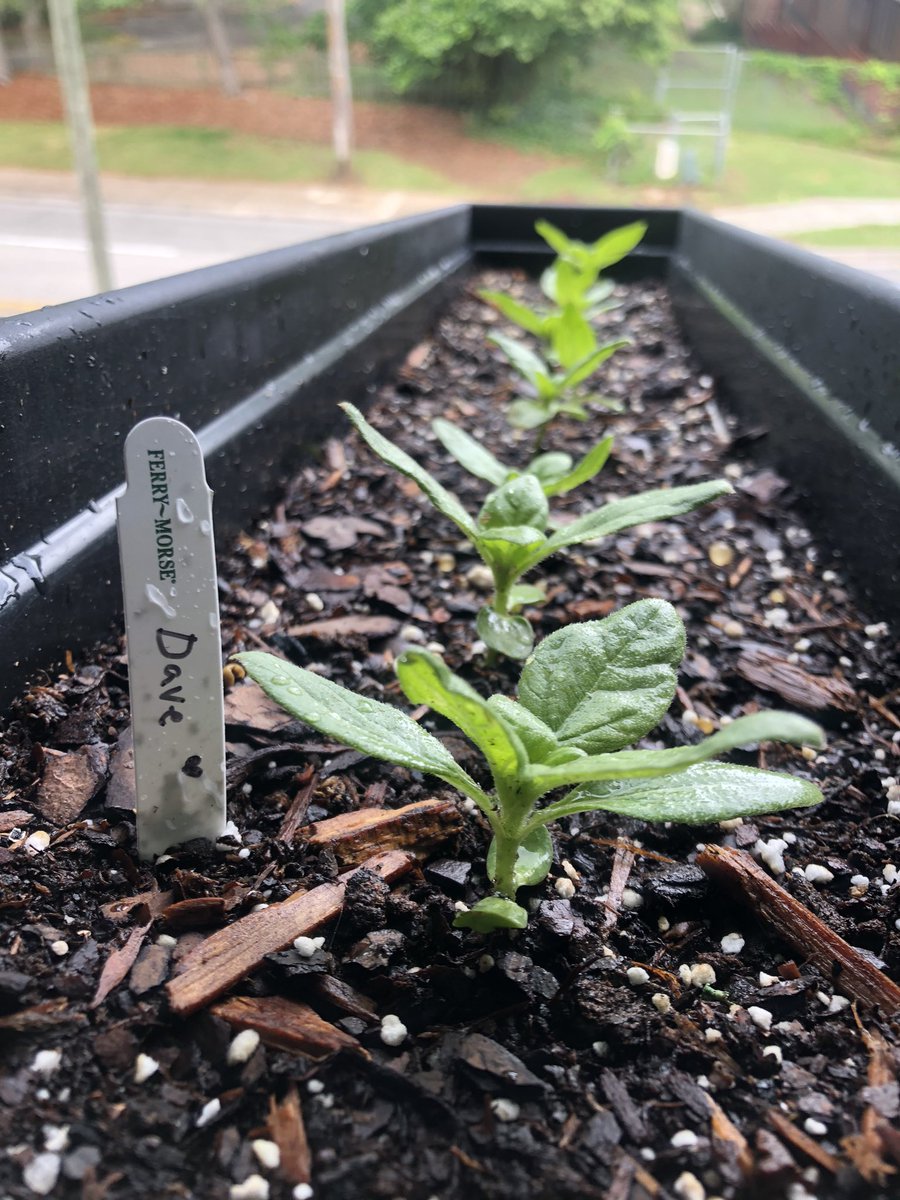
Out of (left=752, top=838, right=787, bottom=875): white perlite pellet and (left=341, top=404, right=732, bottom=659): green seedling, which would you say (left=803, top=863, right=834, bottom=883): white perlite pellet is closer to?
(left=752, top=838, right=787, bottom=875): white perlite pellet

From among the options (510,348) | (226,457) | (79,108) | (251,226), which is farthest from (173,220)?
(226,457)

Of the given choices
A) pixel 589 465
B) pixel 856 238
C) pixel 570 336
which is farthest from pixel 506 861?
pixel 856 238

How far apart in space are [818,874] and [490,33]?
11.3 m

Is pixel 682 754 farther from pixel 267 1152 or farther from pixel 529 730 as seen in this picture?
pixel 267 1152

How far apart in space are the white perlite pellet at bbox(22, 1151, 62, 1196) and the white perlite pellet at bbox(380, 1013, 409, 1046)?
200 mm

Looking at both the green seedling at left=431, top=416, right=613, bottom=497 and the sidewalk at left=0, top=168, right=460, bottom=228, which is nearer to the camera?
the green seedling at left=431, top=416, right=613, bottom=497

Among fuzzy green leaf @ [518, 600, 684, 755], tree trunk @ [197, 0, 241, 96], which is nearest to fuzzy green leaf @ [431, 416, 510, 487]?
fuzzy green leaf @ [518, 600, 684, 755]

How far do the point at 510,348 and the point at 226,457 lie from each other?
28.1 inches

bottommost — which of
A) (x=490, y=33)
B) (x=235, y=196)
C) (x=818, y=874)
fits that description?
(x=235, y=196)

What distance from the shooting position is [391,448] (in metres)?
0.87

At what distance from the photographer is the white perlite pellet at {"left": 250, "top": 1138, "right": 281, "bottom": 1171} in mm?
467

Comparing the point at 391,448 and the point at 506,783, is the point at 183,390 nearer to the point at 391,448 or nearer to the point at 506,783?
the point at 391,448

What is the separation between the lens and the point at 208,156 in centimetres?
929

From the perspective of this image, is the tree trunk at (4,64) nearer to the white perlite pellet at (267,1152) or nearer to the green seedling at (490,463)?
the green seedling at (490,463)
